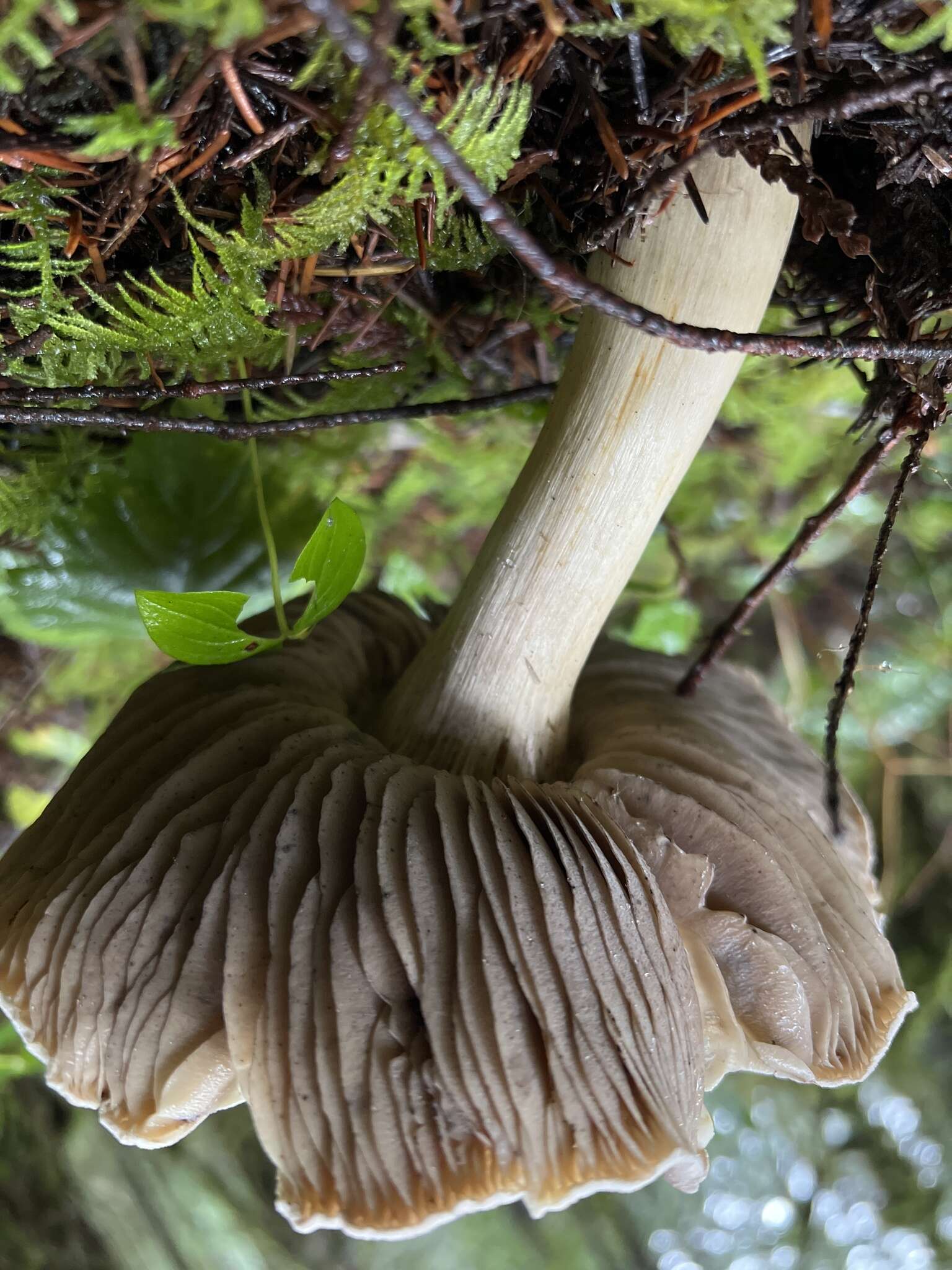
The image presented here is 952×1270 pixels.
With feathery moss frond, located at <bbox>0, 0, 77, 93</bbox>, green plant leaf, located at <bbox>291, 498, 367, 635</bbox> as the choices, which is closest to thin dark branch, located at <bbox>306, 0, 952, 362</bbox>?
feathery moss frond, located at <bbox>0, 0, 77, 93</bbox>

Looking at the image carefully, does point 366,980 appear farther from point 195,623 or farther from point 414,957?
point 195,623

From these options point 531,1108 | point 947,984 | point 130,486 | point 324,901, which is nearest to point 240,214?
point 130,486

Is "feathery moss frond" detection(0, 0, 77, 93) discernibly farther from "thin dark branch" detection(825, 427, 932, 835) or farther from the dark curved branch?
"thin dark branch" detection(825, 427, 932, 835)

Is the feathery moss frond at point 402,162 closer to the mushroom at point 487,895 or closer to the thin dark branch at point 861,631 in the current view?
the mushroom at point 487,895

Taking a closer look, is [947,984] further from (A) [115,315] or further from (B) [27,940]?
(A) [115,315]

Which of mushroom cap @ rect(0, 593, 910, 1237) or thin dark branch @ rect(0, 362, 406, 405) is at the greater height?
thin dark branch @ rect(0, 362, 406, 405)

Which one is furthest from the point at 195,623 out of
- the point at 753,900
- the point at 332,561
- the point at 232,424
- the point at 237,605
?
the point at 753,900
